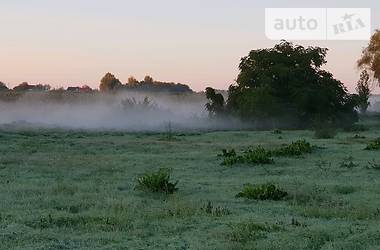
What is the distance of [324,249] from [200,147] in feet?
57.2

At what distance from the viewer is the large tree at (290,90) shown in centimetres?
4172

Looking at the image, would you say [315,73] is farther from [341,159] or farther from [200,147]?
[341,159]

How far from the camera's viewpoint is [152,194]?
12547mm

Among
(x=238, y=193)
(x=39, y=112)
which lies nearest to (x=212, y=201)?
(x=238, y=193)

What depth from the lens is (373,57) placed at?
55000 mm

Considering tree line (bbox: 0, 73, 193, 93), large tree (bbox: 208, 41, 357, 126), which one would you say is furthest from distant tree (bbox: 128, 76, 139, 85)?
large tree (bbox: 208, 41, 357, 126)

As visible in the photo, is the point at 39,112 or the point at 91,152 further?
the point at 39,112

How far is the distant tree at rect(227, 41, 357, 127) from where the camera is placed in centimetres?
4172

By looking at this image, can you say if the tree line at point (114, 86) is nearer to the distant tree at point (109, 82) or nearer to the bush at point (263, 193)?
the distant tree at point (109, 82)

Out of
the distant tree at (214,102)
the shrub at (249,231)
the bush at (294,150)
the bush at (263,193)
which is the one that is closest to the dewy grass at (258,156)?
the bush at (294,150)

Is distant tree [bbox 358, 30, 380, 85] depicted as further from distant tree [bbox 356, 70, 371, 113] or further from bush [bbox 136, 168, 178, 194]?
bush [bbox 136, 168, 178, 194]

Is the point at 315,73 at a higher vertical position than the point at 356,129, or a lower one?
higher

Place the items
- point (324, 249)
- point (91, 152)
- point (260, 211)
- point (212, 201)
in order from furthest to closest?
point (91, 152)
point (212, 201)
point (260, 211)
point (324, 249)

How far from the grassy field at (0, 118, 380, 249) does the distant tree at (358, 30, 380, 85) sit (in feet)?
120
